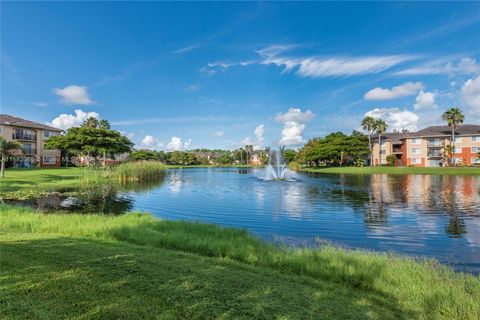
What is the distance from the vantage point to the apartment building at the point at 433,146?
70.1 metres

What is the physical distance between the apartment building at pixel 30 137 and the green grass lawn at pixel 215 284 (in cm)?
6222

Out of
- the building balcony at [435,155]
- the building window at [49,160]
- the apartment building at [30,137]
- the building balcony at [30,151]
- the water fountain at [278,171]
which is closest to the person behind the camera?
the water fountain at [278,171]

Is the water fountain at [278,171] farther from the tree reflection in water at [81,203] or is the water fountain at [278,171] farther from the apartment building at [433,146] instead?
the apartment building at [433,146]

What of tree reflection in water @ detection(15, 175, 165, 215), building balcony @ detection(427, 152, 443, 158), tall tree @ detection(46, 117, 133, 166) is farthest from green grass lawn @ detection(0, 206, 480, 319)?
building balcony @ detection(427, 152, 443, 158)

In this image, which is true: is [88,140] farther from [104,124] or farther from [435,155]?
[435,155]

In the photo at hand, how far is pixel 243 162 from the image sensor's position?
15150 cm

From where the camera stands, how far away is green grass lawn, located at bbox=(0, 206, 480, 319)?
14.4 feet

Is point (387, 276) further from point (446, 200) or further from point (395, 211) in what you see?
point (446, 200)

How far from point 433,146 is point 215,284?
84.4 m

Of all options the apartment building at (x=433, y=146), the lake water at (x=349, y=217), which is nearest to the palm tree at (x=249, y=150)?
the apartment building at (x=433, y=146)

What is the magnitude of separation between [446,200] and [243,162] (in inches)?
5158

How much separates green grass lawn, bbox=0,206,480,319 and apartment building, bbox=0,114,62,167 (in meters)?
62.2

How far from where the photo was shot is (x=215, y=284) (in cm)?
537

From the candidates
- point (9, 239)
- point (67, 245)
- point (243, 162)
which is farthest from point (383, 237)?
point (243, 162)
